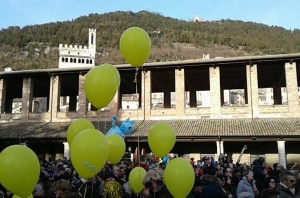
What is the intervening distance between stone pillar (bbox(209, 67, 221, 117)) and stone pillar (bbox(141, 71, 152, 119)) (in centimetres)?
389

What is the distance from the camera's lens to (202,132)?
58.8 feet

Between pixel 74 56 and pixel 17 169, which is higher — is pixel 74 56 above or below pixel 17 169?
above

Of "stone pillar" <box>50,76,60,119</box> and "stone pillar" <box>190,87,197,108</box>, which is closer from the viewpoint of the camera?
"stone pillar" <box>50,76,60,119</box>

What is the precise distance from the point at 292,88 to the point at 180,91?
6.57 m

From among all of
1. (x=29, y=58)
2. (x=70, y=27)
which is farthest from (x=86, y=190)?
(x=70, y=27)


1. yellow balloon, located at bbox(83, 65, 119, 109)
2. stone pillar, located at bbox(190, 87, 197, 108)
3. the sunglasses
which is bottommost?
the sunglasses

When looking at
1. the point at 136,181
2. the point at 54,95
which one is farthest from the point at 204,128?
the point at 136,181

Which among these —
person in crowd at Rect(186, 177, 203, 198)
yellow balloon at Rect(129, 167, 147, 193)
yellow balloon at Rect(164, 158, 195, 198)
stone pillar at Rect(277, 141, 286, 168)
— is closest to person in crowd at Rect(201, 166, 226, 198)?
person in crowd at Rect(186, 177, 203, 198)

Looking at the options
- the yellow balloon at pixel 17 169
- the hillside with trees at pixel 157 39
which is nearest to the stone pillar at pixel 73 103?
the yellow balloon at pixel 17 169

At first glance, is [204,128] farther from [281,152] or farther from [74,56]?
[74,56]

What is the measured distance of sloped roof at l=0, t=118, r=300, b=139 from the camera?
17266 mm

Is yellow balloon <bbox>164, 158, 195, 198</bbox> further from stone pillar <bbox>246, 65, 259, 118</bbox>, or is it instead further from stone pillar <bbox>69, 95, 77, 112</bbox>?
stone pillar <bbox>69, 95, 77, 112</bbox>

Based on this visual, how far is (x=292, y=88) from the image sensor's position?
18703 mm

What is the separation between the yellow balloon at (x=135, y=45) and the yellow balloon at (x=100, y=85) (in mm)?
676
